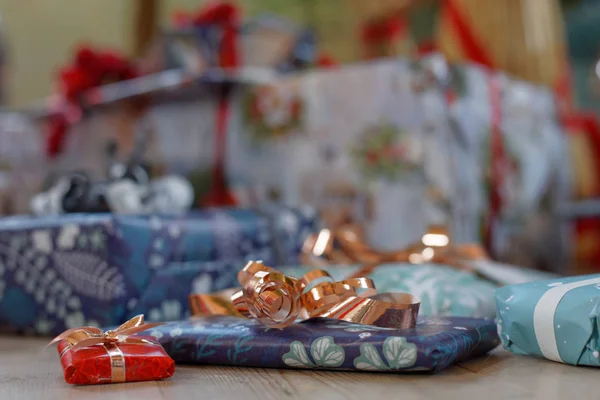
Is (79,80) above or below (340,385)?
above

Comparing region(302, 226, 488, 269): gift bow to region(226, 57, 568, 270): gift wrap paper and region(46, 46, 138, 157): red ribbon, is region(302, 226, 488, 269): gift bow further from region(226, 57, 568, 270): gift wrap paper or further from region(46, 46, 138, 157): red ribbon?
region(46, 46, 138, 157): red ribbon

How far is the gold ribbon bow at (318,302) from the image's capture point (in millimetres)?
529

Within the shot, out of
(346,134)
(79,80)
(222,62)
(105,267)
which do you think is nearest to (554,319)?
(105,267)

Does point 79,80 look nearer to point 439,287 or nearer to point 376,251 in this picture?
point 376,251

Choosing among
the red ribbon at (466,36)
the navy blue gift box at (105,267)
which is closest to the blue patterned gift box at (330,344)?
the navy blue gift box at (105,267)

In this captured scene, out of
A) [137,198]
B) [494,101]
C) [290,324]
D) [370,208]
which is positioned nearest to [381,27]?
[494,101]

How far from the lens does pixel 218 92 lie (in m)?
1.17

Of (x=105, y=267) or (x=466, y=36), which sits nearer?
(x=105, y=267)

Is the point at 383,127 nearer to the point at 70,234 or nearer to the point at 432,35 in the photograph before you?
the point at 70,234

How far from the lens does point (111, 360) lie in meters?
0.50

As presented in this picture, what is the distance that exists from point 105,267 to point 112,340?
0.22 meters

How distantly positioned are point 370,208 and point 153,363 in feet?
1.88

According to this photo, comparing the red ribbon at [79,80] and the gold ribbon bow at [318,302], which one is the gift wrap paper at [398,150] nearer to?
the red ribbon at [79,80]

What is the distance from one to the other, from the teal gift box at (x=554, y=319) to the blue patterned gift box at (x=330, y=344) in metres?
0.03
